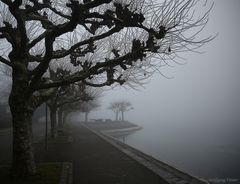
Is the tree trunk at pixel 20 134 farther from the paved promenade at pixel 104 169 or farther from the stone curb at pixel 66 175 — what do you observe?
the paved promenade at pixel 104 169

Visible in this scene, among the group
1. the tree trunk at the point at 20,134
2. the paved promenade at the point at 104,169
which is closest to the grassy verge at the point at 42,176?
the tree trunk at the point at 20,134

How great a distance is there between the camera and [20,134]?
32.5ft

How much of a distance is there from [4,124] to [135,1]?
118 feet

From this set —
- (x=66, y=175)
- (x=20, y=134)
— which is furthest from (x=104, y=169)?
(x=20, y=134)

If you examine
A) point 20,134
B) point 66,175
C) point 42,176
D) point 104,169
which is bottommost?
point 104,169

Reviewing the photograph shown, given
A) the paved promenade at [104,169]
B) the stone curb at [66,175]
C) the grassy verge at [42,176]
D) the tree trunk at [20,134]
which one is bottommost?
the paved promenade at [104,169]

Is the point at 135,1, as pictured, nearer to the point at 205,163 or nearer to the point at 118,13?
the point at 118,13

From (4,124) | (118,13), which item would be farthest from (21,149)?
(4,124)

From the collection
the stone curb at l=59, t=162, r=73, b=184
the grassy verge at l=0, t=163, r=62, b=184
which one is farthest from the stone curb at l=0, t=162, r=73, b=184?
the grassy verge at l=0, t=163, r=62, b=184

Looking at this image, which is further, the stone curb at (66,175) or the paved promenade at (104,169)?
the paved promenade at (104,169)

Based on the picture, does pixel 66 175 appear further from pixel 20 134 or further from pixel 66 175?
pixel 20 134

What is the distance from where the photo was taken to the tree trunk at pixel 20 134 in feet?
32.6

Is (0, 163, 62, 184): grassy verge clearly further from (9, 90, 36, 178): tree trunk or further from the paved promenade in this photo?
the paved promenade

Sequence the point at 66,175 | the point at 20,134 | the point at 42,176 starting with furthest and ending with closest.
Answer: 1. the point at 66,175
2. the point at 42,176
3. the point at 20,134
